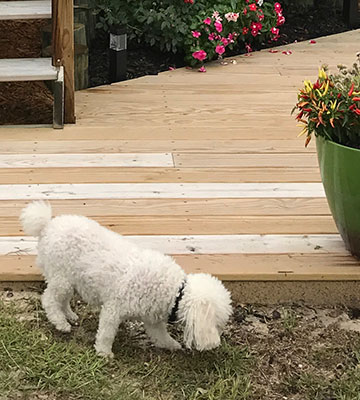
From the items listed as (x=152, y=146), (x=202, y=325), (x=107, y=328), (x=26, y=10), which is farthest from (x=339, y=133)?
(x=26, y=10)

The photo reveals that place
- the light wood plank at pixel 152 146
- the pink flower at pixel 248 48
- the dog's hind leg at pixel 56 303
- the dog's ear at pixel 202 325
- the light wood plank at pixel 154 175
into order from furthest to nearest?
the pink flower at pixel 248 48
the light wood plank at pixel 152 146
the light wood plank at pixel 154 175
the dog's hind leg at pixel 56 303
the dog's ear at pixel 202 325

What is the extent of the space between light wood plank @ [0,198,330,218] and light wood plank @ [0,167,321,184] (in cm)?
20

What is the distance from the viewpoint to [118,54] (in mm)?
4887

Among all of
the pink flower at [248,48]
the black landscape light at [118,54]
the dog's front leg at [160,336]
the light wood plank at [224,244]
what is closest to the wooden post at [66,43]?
the black landscape light at [118,54]

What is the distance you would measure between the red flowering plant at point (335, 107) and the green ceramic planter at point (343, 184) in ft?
0.18

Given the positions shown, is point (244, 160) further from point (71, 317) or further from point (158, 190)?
point (71, 317)

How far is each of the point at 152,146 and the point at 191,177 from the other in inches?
15.2

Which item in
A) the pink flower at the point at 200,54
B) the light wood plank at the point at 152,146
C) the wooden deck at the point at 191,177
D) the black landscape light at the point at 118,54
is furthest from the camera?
the pink flower at the point at 200,54

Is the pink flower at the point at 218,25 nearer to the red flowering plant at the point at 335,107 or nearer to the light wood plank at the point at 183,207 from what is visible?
the light wood plank at the point at 183,207

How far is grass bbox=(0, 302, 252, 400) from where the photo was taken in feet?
8.09

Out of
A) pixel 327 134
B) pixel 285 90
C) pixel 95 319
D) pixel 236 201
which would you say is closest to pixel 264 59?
pixel 285 90

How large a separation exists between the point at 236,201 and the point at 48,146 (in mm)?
983

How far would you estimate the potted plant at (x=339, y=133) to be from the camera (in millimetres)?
2824

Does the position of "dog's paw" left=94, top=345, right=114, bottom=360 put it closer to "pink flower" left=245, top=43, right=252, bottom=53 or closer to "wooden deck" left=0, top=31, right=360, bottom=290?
"wooden deck" left=0, top=31, right=360, bottom=290
